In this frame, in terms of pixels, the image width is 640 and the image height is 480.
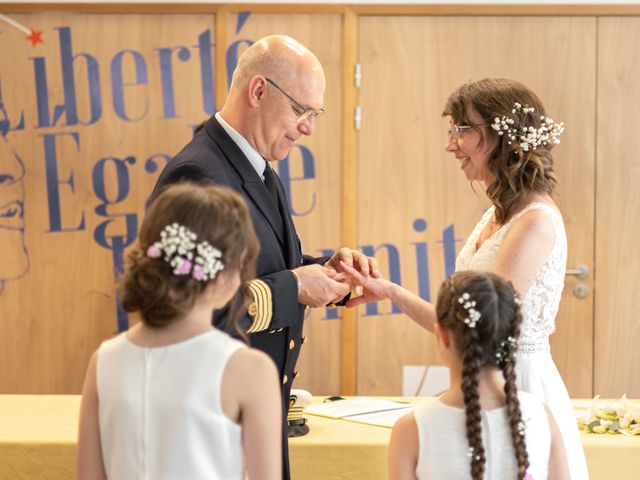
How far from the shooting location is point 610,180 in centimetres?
440

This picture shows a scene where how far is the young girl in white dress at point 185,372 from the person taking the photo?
1521 mm

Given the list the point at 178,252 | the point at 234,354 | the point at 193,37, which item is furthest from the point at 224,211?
the point at 193,37

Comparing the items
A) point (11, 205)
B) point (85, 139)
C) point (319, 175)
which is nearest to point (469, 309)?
point (319, 175)

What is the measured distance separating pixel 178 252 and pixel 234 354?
0.20 meters

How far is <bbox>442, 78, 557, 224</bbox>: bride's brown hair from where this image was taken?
2.51 metres

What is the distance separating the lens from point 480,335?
1.74 metres

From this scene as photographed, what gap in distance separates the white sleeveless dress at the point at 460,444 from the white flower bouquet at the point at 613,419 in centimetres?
99

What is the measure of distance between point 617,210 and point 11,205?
3.03 m

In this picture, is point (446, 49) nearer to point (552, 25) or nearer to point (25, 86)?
point (552, 25)

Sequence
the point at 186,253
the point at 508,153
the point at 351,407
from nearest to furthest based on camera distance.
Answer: the point at 186,253, the point at 508,153, the point at 351,407

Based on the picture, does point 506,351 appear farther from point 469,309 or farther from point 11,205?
point 11,205

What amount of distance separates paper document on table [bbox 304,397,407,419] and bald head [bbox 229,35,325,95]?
1051 mm

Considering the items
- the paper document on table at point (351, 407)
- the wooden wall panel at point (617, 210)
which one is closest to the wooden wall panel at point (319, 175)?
the wooden wall panel at point (617, 210)

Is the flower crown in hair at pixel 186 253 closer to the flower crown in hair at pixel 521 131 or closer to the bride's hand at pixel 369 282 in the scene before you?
the bride's hand at pixel 369 282
